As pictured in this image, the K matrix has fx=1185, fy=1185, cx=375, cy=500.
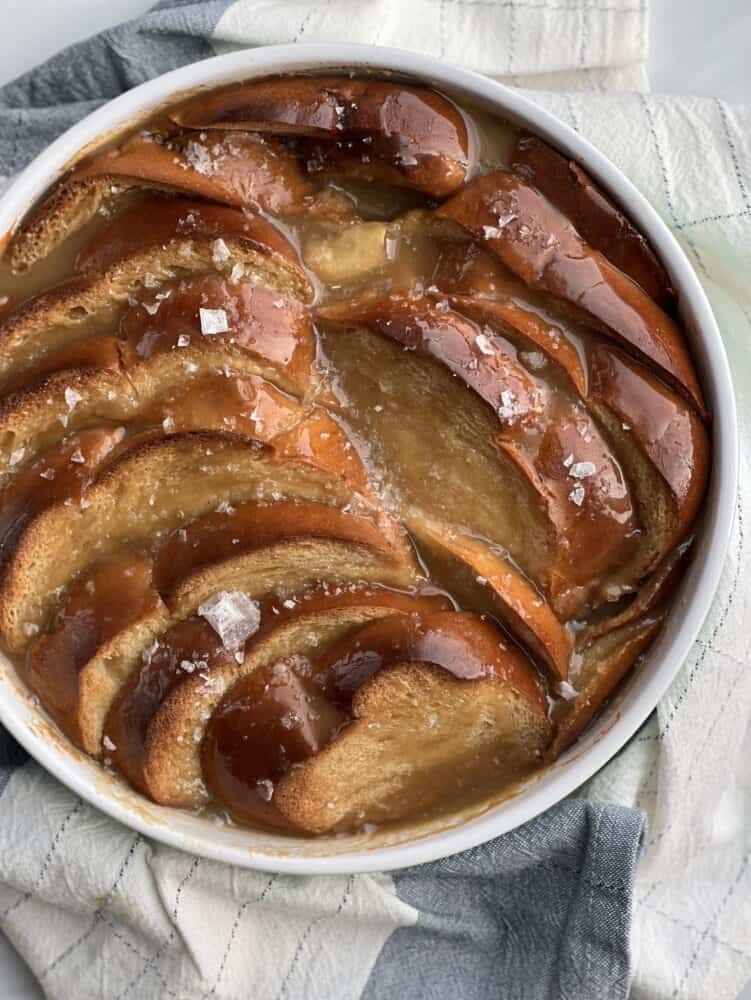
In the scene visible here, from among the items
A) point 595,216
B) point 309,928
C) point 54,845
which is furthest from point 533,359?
point 54,845

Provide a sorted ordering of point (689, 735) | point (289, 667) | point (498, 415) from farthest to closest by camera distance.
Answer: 1. point (689, 735)
2. point (289, 667)
3. point (498, 415)

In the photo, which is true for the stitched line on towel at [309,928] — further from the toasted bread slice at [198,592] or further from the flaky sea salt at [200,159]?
the flaky sea salt at [200,159]

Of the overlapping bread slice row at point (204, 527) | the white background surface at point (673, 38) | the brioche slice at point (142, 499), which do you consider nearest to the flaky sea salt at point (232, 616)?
the overlapping bread slice row at point (204, 527)

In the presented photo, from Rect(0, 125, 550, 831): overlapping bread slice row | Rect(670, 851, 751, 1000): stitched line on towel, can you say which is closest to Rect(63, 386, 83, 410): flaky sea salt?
Rect(0, 125, 550, 831): overlapping bread slice row

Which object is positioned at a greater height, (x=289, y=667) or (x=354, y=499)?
(x=354, y=499)

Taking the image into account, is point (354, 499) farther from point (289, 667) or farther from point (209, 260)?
point (209, 260)

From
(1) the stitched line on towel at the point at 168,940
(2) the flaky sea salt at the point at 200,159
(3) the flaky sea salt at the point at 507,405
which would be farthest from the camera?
(1) the stitched line on towel at the point at 168,940

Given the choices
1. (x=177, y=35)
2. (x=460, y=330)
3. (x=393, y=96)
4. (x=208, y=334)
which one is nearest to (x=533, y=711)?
(x=460, y=330)

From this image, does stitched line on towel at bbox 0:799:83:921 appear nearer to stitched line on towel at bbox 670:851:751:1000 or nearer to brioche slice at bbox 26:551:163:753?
brioche slice at bbox 26:551:163:753
